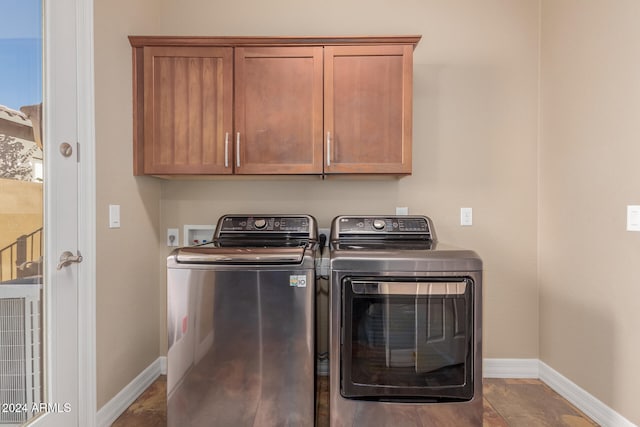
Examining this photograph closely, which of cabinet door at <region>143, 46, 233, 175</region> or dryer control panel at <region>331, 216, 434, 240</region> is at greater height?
cabinet door at <region>143, 46, 233, 175</region>

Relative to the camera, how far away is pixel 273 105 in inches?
75.8

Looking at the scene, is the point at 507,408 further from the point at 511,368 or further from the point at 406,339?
the point at 406,339

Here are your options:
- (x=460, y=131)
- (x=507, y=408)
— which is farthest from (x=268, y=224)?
(x=507, y=408)

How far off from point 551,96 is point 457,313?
1.63m

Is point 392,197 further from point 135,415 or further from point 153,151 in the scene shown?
point 135,415

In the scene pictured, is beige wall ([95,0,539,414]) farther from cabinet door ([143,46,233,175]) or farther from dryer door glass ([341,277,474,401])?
dryer door glass ([341,277,474,401])

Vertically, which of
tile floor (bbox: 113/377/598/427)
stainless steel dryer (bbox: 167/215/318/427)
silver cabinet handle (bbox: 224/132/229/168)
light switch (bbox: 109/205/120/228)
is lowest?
tile floor (bbox: 113/377/598/427)

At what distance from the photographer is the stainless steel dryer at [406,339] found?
1465 mm

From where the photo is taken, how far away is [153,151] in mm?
1939

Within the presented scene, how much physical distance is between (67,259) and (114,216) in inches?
14.8

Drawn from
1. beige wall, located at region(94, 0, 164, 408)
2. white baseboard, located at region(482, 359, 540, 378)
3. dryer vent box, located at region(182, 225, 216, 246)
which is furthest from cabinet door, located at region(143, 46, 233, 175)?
white baseboard, located at region(482, 359, 540, 378)

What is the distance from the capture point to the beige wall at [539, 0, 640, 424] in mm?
1578

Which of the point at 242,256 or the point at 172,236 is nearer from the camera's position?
the point at 242,256

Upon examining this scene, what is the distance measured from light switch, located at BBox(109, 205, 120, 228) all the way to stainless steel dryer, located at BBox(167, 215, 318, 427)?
62cm
